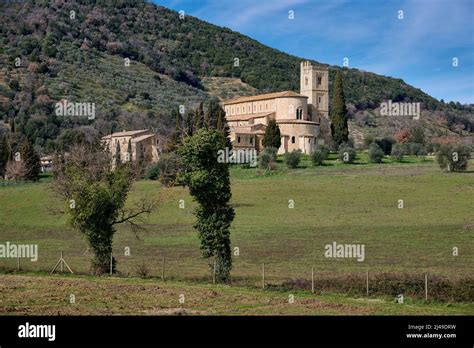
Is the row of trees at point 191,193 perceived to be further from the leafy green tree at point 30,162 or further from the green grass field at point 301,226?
the leafy green tree at point 30,162

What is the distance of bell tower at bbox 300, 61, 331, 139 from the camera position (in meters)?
122

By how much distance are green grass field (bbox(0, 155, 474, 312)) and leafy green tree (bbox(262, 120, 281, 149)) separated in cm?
1495

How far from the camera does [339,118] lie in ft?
356

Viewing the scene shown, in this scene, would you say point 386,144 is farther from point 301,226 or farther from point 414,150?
point 301,226

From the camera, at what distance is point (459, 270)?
113 feet

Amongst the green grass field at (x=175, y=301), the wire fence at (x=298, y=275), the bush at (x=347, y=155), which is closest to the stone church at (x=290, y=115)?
the bush at (x=347, y=155)

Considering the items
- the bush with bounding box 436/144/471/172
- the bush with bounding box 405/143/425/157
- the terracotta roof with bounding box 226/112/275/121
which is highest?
the terracotta roof with bounding box 226/112/275/121

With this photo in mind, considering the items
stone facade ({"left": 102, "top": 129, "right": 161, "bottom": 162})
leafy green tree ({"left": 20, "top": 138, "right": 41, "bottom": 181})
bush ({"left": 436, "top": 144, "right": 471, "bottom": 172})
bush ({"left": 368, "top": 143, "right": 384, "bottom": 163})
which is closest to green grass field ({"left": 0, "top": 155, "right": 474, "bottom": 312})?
bush ({"left": 436, "top": 144, "right": 471, "bottom": 172})

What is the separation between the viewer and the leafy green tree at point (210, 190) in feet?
105

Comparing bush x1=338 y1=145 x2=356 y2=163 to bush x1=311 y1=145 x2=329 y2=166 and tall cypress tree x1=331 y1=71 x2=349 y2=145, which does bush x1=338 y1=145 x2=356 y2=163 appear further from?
tall cypress tree x1=331 y1=71 x2=349 y2=145

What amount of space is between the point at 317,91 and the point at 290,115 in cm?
1306

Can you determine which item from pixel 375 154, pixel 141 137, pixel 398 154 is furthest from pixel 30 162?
pixel 398 154
